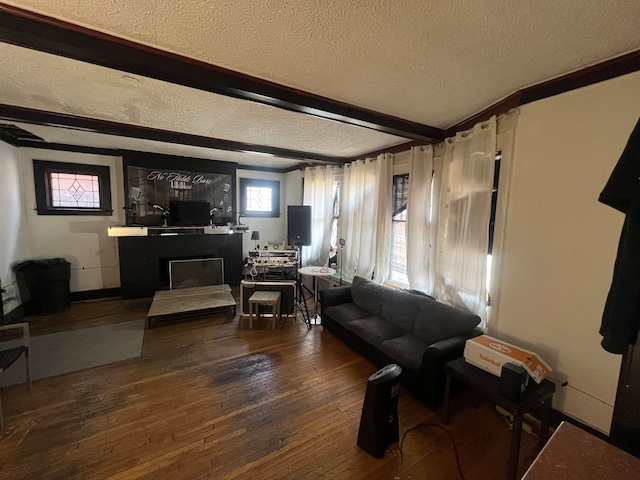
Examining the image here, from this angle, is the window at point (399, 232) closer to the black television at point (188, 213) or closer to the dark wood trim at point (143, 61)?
the dark wood trim at point (143, 61)

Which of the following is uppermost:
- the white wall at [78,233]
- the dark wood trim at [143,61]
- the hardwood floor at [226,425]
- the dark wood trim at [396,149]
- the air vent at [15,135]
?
the air vent at [15,135]

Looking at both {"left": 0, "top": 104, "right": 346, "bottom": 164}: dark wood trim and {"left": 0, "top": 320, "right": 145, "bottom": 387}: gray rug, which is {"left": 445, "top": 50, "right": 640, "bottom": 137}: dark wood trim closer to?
{"left": 0, "top": 104, "right": 346, "bottom": 164}: dark wood trim

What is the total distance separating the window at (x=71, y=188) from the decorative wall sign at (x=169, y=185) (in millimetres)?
398

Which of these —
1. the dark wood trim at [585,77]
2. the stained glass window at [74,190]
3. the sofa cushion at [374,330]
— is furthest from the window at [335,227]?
the stained glass window at [74,190]

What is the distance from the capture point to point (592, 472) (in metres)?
0.77

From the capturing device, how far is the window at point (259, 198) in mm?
5637

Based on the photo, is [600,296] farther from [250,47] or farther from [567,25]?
[250,47]

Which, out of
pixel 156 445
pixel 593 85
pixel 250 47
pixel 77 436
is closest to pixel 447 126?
pixel 593 85

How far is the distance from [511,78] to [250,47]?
5.77ft

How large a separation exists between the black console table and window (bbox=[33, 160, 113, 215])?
78 centimetres

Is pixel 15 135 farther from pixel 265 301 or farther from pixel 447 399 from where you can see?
pixel 447 399

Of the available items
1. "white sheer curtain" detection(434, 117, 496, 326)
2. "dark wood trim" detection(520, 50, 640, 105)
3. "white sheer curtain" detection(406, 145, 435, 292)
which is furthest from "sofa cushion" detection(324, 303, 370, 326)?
"dark wood trim" detection(520, 50, 640, 105)

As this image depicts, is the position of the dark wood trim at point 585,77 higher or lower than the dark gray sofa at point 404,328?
higher

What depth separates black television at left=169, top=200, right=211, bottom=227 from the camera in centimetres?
473
